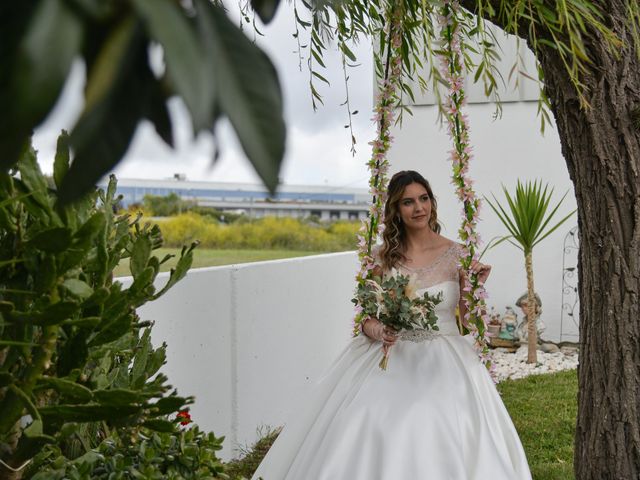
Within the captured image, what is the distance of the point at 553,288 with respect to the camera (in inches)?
342

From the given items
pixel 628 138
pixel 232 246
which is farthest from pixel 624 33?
pixel 232 246

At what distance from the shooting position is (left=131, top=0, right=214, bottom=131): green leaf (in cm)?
40

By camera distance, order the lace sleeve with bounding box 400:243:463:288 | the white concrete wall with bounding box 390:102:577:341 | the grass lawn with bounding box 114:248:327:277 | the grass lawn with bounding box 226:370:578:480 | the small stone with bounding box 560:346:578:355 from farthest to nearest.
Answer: the grass lawn with bounding box 114:248:327:277, the white concrete wall with bounding box 390:102:577:341, the small stone with bounding box 560:346:578:355, the grass lawn with bounding box 226:370:578:480, the lace sleeve with bounding box 400:243:463:288

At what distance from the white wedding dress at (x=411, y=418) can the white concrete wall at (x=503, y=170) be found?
4932mm

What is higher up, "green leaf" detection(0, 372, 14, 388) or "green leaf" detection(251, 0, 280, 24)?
"green leaf" detection(251, 0, 280, 24)

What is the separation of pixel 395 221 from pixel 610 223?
1.39m

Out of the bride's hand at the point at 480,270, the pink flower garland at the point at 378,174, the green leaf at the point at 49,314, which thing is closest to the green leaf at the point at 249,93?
the green leaf at the point at 49,314

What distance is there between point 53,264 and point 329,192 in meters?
27.8

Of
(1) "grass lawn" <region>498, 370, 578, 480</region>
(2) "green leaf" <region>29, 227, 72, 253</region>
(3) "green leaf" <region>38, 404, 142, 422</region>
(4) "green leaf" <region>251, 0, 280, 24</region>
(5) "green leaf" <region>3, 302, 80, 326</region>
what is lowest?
(1) "grass lawn" <region>498, 370, 578, 480</region>

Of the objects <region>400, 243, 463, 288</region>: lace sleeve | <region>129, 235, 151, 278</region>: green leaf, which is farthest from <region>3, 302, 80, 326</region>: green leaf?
<region>400, 243, 463, 288</region>: lace sleeve

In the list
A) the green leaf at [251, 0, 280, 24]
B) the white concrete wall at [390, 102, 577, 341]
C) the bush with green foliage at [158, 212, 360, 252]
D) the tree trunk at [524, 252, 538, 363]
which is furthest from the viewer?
the bush with green foliage at [158, 212, 360, 252]

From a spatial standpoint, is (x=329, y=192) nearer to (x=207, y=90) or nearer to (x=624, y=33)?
(x=624, y=33)

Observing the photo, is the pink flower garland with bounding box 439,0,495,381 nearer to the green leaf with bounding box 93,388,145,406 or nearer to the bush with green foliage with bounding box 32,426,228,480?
the bush with green foliage with bounding box 32,426,228,480

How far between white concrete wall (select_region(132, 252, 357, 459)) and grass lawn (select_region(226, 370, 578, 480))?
5.9 inches
